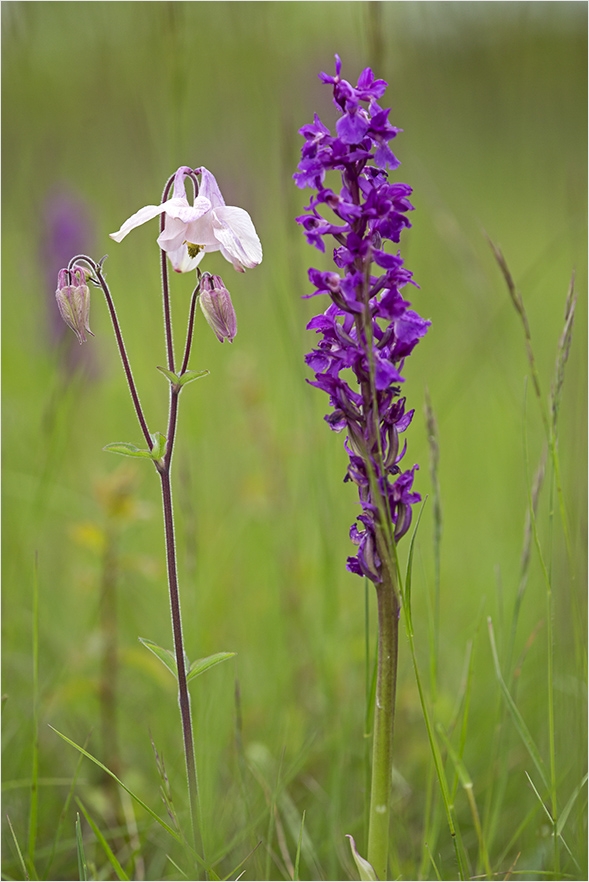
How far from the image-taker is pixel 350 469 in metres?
1.18

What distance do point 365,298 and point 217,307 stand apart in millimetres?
264

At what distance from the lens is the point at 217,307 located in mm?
1184

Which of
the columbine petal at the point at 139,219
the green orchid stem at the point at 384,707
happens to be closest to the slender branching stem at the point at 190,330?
the columbine petal at the point at 139,219

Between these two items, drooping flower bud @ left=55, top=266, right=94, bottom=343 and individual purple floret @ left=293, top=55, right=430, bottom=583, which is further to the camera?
drooping flower bud @ left=55, top=266, right=94, bottom=343

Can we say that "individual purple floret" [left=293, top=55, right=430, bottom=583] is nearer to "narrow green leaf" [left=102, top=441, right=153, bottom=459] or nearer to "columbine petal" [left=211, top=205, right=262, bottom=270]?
"columbine petal" [left=211, top=205, right=262, bottom=270]

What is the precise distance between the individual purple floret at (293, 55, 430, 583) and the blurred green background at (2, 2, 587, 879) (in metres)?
0.40

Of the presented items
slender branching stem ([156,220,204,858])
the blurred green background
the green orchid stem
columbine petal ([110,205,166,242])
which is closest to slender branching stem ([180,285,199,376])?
slender branching stem ([156,220,204,858])

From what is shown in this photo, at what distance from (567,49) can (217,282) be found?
9.22ft

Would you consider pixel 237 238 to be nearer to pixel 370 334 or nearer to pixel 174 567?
pixel 370 334

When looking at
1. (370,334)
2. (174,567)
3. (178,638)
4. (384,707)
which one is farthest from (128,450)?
(384,707)

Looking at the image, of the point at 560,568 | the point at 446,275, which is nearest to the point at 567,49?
the point at 446,275

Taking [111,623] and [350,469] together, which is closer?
[350,469]

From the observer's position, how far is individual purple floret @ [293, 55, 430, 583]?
3.57 feet

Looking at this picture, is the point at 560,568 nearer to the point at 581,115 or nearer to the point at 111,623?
the point at 111,623
